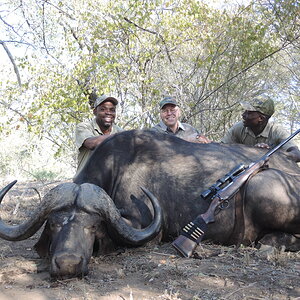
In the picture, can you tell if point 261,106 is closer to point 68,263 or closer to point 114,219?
point 114,219

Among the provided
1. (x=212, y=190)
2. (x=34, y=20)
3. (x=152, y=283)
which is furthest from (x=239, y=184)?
(x=34, y=20)

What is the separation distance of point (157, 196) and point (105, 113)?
6.78 feet

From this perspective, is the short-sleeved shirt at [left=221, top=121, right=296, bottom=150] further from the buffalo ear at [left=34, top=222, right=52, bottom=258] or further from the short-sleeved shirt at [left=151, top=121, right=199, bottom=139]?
the buffalo ear at [left=34, top=222, right=52, bottom=258]

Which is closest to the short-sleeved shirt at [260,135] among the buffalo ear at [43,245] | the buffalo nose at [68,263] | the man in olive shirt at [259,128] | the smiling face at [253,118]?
the man in olive shirt at [259,128]

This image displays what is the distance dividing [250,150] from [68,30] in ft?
23.4

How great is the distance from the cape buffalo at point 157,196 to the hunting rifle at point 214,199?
0.13m

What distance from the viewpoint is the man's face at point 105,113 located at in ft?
20.3

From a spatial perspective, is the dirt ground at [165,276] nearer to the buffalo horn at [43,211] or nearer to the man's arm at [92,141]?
the buffalo horn at [43,211]

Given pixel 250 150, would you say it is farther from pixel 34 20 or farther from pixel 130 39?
pixel 34 20

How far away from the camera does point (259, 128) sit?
655cm

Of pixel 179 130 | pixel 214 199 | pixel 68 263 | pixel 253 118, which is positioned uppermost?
pixel 253 118

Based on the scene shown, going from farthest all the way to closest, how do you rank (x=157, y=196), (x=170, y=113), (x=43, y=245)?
(x=170, y=113), (x=157, y=196), (x=43, y=245)

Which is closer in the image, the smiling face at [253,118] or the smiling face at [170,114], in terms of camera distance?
the smiling face at [253,118]

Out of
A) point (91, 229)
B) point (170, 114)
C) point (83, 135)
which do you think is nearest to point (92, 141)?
point (83, 135)
